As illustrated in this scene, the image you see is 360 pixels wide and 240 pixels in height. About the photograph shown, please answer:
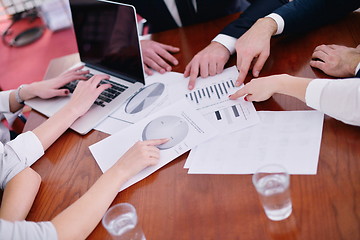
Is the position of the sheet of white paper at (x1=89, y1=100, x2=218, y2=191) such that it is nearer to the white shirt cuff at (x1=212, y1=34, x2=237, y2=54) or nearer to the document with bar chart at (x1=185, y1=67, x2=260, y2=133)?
the document with bar chart at (x1=185, y1=67, x2=260, y2=133)

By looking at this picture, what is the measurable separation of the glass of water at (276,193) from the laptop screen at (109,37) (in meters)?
0.60

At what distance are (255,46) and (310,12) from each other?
24cm

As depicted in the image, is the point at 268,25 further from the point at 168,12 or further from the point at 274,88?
the point at 168,12

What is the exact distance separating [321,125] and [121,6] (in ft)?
2.21

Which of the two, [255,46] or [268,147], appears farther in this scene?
[255,46]

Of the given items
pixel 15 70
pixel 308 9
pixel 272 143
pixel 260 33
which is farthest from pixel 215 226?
pixel 15 70

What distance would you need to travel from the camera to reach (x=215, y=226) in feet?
2.41

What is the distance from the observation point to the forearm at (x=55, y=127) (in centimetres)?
107

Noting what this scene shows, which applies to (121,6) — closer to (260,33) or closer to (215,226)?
(260,33)

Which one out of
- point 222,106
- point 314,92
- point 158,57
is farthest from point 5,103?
point 314,92

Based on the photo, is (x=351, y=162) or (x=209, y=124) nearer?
(x=351, y=162)

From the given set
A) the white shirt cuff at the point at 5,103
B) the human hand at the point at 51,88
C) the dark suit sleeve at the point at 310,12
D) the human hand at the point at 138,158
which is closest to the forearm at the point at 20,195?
the human hand at the point at 138,158

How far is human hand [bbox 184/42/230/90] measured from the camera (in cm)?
118

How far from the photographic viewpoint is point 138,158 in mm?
899
